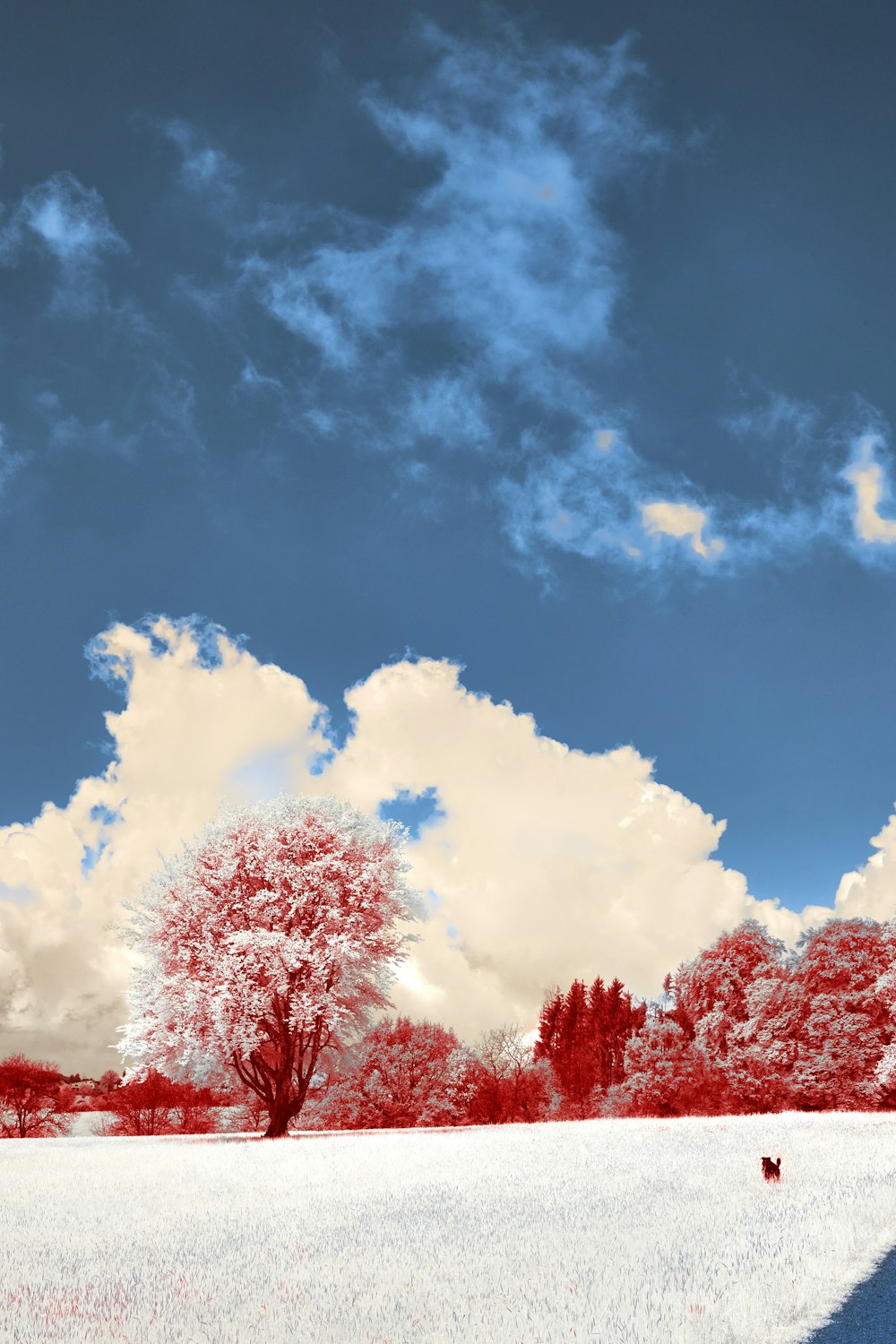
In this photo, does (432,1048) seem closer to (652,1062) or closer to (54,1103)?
(652,1062)

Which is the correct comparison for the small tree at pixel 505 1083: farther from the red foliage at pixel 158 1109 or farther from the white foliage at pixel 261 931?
the white foliage at pixel 261 931

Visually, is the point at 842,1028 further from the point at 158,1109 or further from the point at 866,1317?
the point at 866,1317

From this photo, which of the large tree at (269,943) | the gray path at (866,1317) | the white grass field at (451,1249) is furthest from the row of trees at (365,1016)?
the gray path at (866,1317)

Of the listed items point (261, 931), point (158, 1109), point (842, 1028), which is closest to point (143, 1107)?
point (158, 1109)

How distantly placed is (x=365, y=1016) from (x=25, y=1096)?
29.1 meters

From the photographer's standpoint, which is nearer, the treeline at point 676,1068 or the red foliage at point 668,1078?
the treeline at point 676,1068

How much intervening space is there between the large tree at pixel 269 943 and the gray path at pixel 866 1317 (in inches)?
854

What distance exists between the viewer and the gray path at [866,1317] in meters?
6.66

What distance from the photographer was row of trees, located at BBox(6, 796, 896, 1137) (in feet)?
94.3


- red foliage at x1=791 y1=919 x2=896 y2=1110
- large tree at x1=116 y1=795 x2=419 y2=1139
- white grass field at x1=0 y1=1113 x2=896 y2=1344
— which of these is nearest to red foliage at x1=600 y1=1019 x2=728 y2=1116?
red foliage at x1=791 y1=919 x2=896 y2=1110

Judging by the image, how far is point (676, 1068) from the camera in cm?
4825

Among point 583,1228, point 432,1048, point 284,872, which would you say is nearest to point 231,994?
point 284,872

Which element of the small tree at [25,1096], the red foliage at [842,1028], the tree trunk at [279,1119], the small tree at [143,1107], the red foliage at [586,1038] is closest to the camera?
the tree trunk at [279,1119]

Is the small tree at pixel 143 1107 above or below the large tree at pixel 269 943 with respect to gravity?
below
